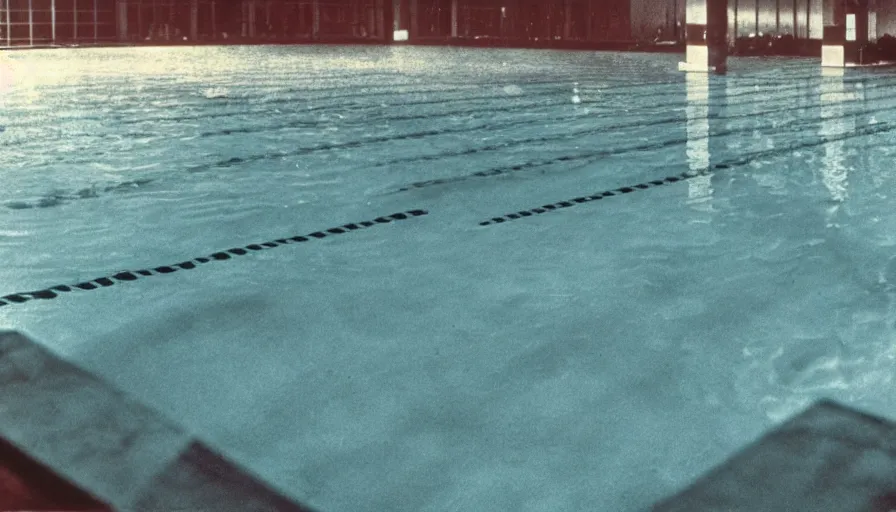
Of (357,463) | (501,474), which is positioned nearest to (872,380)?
(501,474)

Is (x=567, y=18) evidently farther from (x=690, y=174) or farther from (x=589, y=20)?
(x=690, y=174)

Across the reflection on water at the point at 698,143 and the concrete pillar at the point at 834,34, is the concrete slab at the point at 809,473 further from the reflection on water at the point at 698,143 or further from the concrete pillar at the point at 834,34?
the concrete pillar at the point at 834,34

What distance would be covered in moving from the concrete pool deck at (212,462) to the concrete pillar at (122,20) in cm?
3485

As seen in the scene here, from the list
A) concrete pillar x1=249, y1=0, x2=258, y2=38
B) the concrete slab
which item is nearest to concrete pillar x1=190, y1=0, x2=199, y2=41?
concrete pillar x1=249, y1=0, x2=258, y2=38

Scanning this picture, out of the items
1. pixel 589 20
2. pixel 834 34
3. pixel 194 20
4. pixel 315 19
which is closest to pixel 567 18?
pixel 589 20

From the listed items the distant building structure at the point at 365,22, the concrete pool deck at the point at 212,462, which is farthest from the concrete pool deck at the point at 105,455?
the distant building structure at the point at 365,22

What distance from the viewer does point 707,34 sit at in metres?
19.5

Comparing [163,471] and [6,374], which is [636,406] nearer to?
[163,471]

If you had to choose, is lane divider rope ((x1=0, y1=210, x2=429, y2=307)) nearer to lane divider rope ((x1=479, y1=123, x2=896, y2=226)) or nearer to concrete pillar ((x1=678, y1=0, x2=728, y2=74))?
lane divider rope ((x1=479, y1=123, x2=896, y2=226))

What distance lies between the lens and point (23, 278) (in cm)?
499

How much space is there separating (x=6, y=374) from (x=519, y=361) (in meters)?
1.51

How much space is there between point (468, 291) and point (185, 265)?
1344 millimetres

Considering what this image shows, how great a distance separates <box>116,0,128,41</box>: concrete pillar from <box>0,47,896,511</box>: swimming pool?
87.8 feet

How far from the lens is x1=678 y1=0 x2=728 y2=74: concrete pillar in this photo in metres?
19.1
